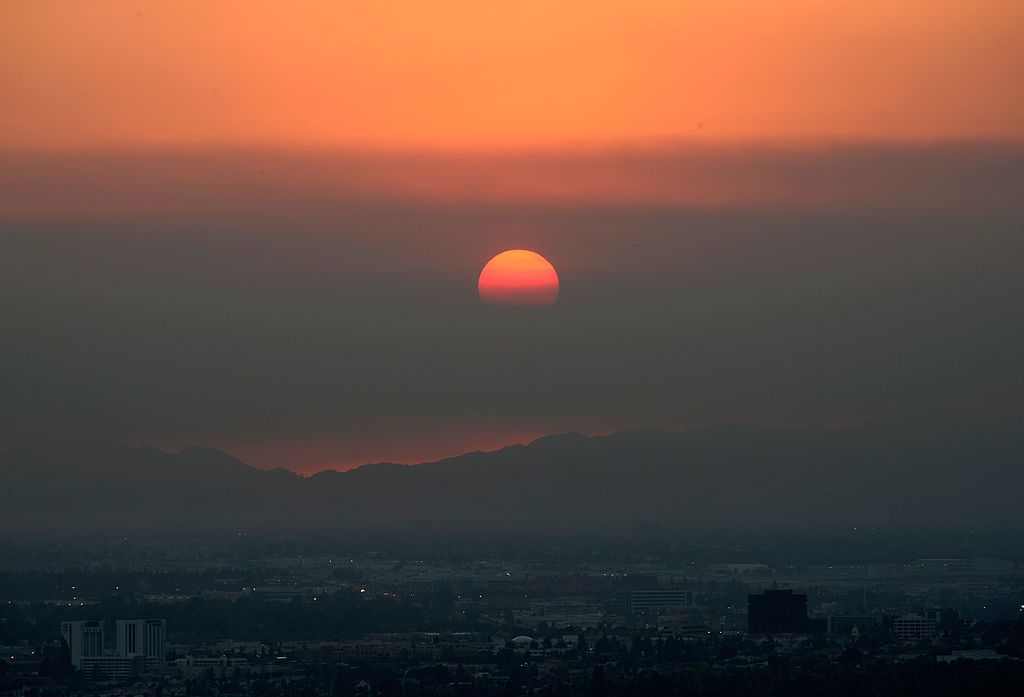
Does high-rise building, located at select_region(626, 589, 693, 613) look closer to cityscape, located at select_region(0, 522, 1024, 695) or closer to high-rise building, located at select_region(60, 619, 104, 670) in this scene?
cityscape, located at select_region(0, 522, 1024, 695)

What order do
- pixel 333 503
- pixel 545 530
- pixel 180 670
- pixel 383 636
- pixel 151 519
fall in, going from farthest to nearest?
pixel 333 503
pixel 151 519
pixel 545 530
pixel 383 636
pixel 180 670

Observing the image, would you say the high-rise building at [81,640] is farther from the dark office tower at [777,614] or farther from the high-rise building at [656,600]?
the high-rise building at [656,600]

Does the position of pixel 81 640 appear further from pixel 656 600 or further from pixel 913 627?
pixel 656 600

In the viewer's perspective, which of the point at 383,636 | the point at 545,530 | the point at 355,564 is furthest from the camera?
the point at 545,530

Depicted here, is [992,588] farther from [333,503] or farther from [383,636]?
[333,503]

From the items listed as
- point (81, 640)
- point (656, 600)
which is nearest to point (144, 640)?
point (81, 640)

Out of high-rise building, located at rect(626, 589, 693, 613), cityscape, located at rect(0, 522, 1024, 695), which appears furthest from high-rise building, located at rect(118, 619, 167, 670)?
high-rise building, located at rect(626, 589, 693, 613)

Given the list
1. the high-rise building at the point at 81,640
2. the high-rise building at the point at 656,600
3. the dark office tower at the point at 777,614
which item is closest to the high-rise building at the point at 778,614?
the dark office tower at the point at 777,614

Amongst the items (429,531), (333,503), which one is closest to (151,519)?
(333,503)
